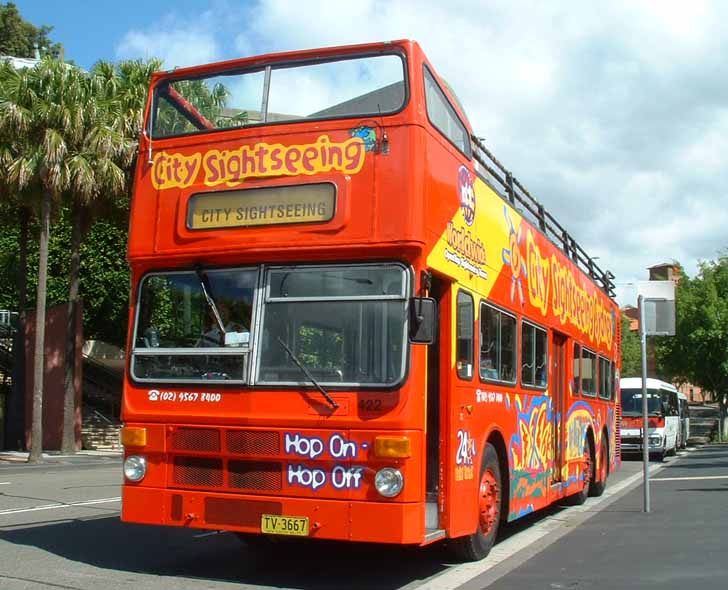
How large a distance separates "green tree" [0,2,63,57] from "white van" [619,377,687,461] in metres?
51.0

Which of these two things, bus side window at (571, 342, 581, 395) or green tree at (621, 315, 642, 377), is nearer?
bus side window at (571, 342, 581, 395)

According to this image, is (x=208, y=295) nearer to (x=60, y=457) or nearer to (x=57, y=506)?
(x=57, y=506)

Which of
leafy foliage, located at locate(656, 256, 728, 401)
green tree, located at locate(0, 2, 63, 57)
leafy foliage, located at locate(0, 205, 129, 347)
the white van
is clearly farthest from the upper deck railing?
green tree, located at locate(0, 2, 63, 57)

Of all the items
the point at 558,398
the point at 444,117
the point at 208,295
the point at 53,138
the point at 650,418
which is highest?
the point at 53,138

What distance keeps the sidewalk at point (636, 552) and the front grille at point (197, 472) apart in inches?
88.7

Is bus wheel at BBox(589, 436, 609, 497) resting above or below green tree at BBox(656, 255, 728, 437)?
below

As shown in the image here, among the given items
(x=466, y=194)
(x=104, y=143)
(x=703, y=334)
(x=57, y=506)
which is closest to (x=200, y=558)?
(x=466, y=194)

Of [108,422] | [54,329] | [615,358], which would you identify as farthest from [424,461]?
[108,422]

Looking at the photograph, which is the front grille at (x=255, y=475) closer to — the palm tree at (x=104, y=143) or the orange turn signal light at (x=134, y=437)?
the orange turn signal light at (x=134, y=437)

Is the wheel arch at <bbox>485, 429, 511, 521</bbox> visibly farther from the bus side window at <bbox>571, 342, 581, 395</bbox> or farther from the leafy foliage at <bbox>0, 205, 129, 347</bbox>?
the leafy foliage at <bbox>0, 205, 129, 347</bbox>

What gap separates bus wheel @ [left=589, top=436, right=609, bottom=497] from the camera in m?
16.4

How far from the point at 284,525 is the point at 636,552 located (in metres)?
4.34

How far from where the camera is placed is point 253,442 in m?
7.59

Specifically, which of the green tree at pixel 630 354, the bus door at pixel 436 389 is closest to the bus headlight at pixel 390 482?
the bus door at pixel 436 389
